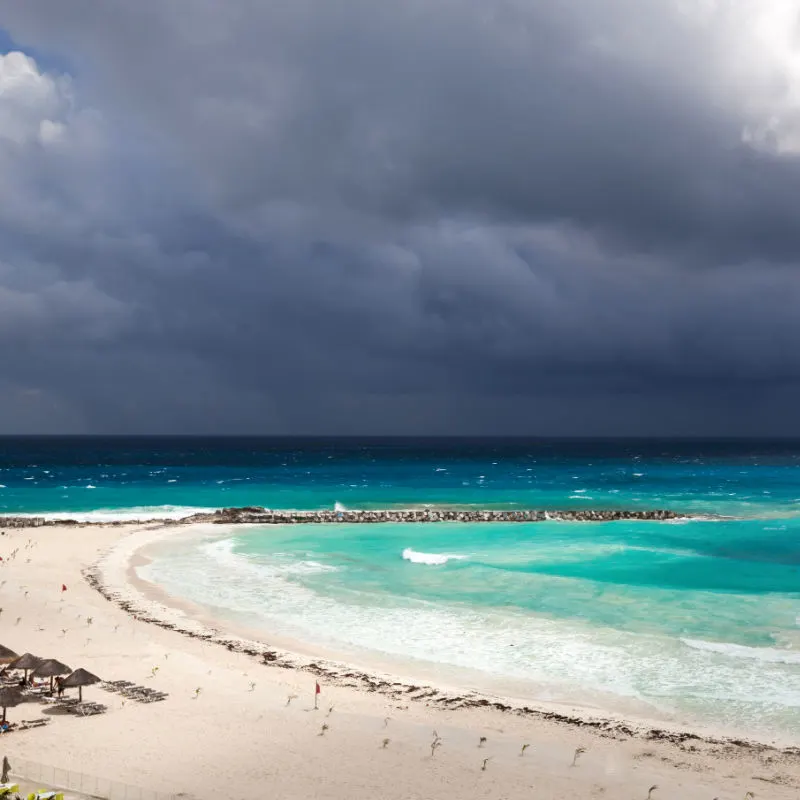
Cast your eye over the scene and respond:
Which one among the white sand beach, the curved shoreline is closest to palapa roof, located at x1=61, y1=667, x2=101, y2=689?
the white sand beach

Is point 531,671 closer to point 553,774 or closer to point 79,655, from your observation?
point 553,774

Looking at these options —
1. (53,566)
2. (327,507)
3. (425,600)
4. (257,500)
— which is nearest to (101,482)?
(257,500)

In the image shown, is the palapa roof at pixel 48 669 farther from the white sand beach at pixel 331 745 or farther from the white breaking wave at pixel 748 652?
the white breaking wave at pixel 748 652

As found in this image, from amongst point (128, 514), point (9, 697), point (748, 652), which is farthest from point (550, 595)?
point (128, 514)

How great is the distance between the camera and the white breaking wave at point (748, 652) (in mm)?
25719

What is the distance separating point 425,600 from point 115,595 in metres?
15.3

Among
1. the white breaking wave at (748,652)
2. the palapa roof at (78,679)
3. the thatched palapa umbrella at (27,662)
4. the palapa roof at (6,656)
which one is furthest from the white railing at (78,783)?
the white breaking wave at (748,652)

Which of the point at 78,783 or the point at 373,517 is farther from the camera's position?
the point at 373,517

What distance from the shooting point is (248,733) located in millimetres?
18891

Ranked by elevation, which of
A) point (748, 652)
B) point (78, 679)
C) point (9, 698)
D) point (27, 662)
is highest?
point (27, 662)

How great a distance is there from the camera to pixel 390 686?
22.5 meters

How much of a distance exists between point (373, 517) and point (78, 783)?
52.7 metres

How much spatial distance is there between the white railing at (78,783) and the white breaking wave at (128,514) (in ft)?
168

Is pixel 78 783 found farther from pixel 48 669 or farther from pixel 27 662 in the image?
pixel 27 662
